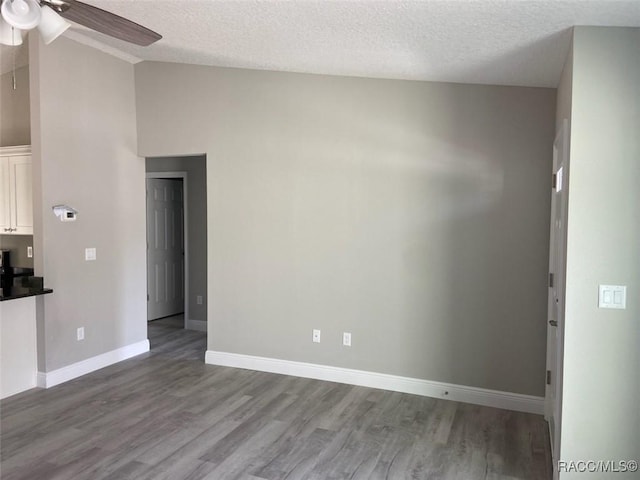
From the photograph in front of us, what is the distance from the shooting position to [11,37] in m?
2.46

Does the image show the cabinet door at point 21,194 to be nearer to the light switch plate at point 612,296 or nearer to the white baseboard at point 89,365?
the white baseboard at point 89,365

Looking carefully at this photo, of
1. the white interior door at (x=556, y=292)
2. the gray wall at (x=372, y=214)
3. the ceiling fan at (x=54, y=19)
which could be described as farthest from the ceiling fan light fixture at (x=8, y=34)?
the white interior door at (x=556, y=292)

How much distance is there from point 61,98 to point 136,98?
89cm

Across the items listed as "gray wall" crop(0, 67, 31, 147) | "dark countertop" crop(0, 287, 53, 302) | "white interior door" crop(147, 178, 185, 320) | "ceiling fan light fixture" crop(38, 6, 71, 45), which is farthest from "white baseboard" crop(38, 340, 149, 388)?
"ceiling fan light fixture" crop(38, 6, 71, 45)

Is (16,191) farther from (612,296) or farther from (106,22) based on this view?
(612,296)

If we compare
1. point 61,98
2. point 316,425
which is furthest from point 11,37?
point 316,425

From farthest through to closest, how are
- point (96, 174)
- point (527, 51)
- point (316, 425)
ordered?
point (96, 174) < point (316, 425) < point (527, 51)

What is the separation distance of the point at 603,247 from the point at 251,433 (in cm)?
252

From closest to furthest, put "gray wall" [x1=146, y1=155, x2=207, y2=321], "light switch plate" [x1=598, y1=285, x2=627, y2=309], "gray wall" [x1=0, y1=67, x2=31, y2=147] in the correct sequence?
"light switch plate" [x1=598, y1=285, x2=627, y2=309], "gray wall" [x1=0, y1=67, x2=31, y2=147], "gray wall" [x1=146, y1=155, x2=207, y2=321]

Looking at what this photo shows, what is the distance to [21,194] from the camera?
14.2 feet

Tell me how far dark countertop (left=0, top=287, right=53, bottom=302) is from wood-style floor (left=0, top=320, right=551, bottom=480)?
33.9 inches

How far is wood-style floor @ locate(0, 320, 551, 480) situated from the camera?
287 cm

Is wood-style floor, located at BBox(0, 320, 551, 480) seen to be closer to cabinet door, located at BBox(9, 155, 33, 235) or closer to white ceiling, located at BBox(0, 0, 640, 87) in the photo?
cabinet door, located at BBox(9, 155, 33, 235)

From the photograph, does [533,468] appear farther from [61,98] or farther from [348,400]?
[61,98]
